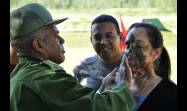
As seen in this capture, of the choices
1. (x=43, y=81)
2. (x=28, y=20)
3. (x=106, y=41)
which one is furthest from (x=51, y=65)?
(x=106, y=41)

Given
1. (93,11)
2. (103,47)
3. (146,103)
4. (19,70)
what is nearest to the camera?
(19,70)

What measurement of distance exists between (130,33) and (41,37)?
0.64m

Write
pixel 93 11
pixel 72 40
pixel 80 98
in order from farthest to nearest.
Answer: pixel 72 40 → pixel 93 11 → pixel 80 98

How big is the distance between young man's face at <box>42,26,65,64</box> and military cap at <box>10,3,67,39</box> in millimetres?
44

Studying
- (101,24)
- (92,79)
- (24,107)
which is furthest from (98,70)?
(24,107)

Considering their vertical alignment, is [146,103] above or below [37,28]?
below

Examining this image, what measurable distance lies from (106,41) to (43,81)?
2.49 feet

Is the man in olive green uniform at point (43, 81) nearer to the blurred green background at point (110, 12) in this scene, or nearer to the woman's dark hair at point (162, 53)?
the woman's dark hair at point (162, 53)

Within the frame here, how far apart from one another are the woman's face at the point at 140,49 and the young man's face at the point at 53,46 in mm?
512

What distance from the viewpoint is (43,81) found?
1.53 metres

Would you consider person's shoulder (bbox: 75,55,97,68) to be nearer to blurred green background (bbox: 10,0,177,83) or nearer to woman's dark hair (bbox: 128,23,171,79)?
blurred green background (bbox: 10,0,177,83)

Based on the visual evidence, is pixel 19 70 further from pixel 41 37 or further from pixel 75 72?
pixel 75 72

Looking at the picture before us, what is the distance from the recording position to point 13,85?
5.18 feet

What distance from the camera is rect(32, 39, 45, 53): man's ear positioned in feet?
5.51
